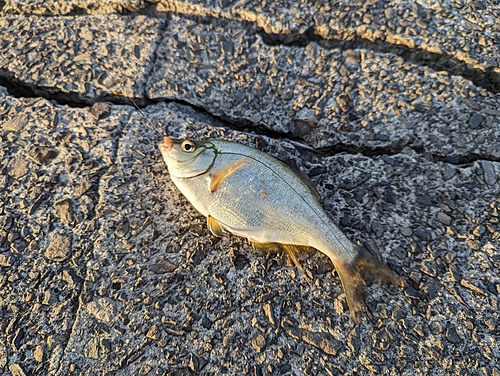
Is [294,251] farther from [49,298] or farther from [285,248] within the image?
[49,298]

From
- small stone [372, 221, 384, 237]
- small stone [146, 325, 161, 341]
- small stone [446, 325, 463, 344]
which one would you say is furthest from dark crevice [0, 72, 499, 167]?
small stone [146, 325, 161, 341]

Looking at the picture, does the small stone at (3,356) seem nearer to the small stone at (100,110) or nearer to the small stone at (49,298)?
the small stone at (49,298)

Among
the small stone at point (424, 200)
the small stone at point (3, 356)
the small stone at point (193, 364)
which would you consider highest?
the small stone at point (424, 200)

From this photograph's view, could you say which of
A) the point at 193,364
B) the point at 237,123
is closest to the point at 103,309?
the point at 193,364

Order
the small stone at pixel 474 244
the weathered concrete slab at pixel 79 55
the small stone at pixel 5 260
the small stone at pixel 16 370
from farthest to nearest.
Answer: the weathered concrete slab at pixel 79 55, the small stone at pixel 474 244, the small stone at pixel 5 260, the small stone at pixel 16 370

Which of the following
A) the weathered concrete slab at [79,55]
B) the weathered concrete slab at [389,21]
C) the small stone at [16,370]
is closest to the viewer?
the small stone at [16,370]

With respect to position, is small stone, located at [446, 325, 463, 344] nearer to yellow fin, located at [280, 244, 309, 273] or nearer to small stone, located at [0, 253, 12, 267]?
yellow fin, located at [280, 244, 309, 273]

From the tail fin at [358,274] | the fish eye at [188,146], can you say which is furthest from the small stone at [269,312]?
the fish eye at [188,146]
